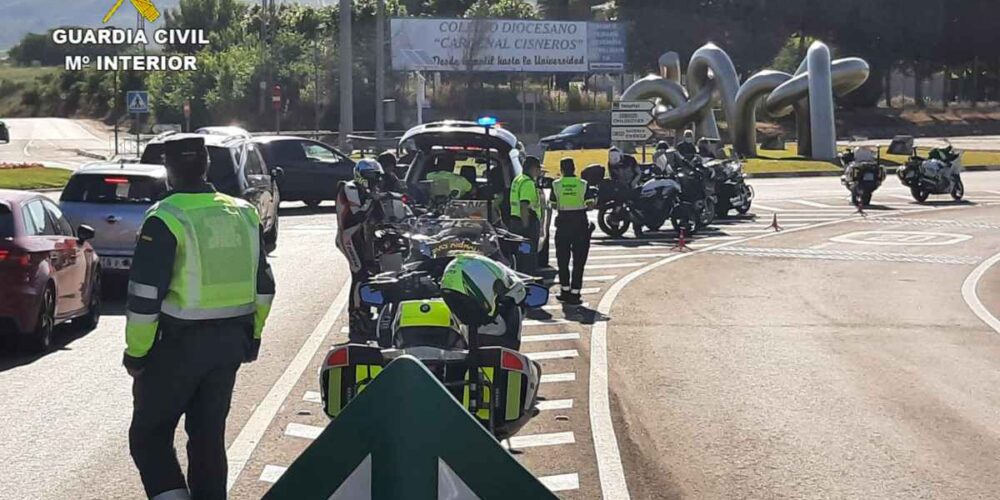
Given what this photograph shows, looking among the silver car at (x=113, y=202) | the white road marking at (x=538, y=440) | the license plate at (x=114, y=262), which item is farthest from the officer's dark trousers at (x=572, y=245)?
the white road marking at (x=538, y=440)

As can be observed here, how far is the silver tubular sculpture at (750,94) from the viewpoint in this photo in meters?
45.2

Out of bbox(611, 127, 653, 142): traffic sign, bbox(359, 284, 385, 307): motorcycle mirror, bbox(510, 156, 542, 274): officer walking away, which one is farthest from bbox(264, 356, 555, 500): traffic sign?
bbox(611, 127, 653, 142): traffic sign

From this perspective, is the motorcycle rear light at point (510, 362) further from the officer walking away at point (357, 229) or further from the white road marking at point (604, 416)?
the officer walking away at point (357, 229)

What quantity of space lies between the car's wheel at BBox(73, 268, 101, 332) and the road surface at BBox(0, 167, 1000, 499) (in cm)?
14

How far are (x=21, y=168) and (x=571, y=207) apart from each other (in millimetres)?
32684

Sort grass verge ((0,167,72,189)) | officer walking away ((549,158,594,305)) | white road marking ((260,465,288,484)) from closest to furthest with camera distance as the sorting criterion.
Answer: white road marking ((260,465,288,484))
officer walking away ((549,158,594,305))
grass verge ((0,167,72,189))

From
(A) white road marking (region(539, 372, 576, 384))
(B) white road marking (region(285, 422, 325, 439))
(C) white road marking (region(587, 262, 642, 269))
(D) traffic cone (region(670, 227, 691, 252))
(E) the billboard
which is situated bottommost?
(A) white road marking (region(539, 372, 576, 384))

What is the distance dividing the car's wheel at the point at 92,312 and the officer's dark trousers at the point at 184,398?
839 cm

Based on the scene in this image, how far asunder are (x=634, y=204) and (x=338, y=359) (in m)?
17.0

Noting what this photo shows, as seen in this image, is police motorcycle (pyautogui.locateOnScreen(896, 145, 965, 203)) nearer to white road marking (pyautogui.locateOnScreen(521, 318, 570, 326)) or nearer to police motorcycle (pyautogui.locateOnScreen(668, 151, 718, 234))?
police motorcycle (pyautogui.locateOnScreen(668, 151, 718, 234))

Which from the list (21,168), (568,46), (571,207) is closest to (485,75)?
(568,46)

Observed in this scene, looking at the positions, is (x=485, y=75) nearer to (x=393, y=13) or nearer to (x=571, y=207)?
(x=393, y=13)

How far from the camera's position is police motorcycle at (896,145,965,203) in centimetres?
3266

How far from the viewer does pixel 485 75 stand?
81688mm
